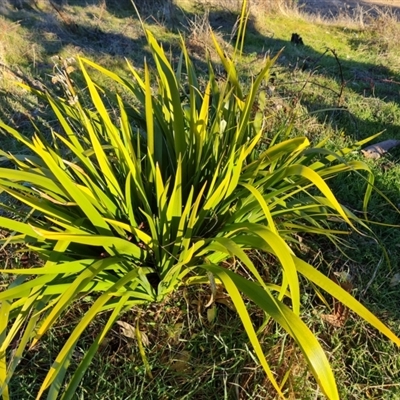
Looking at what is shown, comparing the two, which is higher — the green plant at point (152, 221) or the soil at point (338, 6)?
the green plant at point (152, 221)

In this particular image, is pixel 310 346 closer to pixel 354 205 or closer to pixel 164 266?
pixel 164 266

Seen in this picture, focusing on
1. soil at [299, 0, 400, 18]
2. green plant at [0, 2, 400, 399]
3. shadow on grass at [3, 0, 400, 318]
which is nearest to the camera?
green plant at [0, 2, 400, 399]

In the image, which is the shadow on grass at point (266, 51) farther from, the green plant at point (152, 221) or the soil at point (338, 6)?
the soil at point (338, 6)

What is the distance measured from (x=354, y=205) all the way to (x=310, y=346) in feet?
4.57

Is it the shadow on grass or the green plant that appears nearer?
the green plant

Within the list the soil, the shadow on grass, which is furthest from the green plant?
the soil

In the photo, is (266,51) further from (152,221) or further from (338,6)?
(338,6)

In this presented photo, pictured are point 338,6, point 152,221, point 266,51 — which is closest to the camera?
point 152,221

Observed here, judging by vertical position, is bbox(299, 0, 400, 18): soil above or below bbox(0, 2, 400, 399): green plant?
below

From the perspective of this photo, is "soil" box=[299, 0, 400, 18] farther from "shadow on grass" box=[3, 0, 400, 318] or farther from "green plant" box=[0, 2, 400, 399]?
"green plant" box=[0, 2, 400, 399]

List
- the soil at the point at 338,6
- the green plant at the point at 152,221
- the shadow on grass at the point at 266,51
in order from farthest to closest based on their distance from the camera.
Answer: the soil at the point at 338,6, the shadow on grass at the point at 266,51, the green plant at the point at 152,221

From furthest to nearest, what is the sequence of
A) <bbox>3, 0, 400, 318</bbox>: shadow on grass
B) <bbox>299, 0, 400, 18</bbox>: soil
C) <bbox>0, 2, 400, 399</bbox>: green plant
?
<bbox>299, 0, 400, 18</bbox>: soil, <bbox>3, 0, 400, 318</bbox>: shadow on grass, <bbox>0, 2, 400, 399</bbox>: green plant

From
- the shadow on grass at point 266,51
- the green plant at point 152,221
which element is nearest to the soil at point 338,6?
the shadow on grass at point 266,51

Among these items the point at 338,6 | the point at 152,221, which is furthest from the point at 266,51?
the point at 338,6
